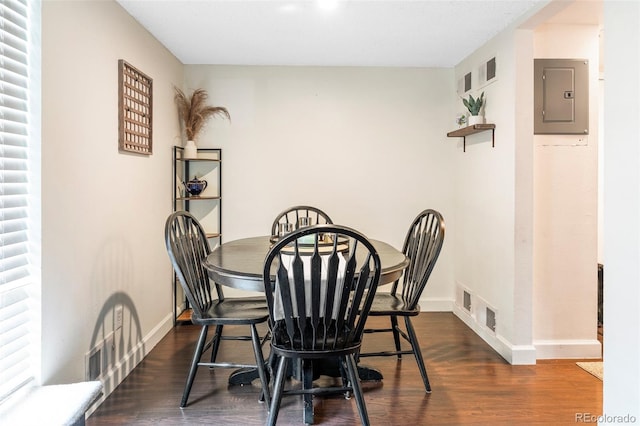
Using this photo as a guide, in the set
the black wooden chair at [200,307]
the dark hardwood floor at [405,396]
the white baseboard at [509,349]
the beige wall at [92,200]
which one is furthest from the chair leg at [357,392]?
the white baseboard at [509,349]

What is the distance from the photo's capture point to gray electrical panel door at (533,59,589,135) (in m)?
3.03

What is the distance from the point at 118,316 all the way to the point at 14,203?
42.4 inches

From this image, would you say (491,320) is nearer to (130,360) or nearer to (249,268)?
(249,268)

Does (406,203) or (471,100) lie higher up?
(471,100)

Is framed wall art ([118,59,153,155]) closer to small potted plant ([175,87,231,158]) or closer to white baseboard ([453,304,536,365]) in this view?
small potted plant ([175,87,231,158])

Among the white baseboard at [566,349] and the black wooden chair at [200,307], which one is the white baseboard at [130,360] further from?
the white baseboard at [566,349]

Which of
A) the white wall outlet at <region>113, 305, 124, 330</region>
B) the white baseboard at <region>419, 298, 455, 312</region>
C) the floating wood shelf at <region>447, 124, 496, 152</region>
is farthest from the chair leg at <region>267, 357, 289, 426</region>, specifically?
the white baseboard at <region>419, 298, 455, 312</region>

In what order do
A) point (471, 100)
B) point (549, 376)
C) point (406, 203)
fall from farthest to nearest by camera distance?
point (406, 203) < point (471, 100) < point (549, 376)

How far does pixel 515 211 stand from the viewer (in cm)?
298

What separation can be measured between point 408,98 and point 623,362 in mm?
2996

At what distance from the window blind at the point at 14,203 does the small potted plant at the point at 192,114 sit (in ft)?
6.71

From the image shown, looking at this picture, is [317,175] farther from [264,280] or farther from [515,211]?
[264,280]

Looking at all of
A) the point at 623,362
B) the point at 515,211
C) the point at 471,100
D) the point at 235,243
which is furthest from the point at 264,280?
the point at 471,100

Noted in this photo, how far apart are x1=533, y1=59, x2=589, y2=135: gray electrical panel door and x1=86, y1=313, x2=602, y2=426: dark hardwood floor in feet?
5.21
